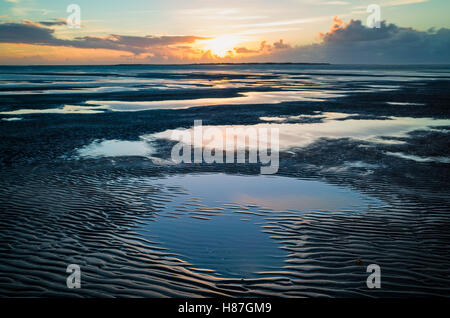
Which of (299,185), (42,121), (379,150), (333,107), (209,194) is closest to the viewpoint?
(209,194)

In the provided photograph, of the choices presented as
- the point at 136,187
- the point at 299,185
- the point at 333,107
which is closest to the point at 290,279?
the point at 299,185

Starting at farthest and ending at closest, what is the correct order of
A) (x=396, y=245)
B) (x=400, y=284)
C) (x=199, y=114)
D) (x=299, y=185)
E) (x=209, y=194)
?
(x=199, y=114)
(x=299, y=185)
(x=209, y=194)
(x=396, y=245)
(x=400, y=284)

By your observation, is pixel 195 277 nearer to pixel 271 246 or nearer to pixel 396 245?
pixel 271 246

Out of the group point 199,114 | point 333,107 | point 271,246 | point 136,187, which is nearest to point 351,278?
point 271,246

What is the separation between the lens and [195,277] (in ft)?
20.1

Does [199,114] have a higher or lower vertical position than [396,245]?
higher

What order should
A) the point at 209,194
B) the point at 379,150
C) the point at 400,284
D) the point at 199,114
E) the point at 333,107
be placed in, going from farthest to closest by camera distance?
the point at 333,107 < the point at 199,114 < the point at 379,150 < the point at 209,194 < the point at 400,284

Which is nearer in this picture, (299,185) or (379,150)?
(299,185)

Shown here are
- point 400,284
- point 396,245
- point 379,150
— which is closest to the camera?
point 400,284

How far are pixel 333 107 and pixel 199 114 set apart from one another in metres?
11.0
